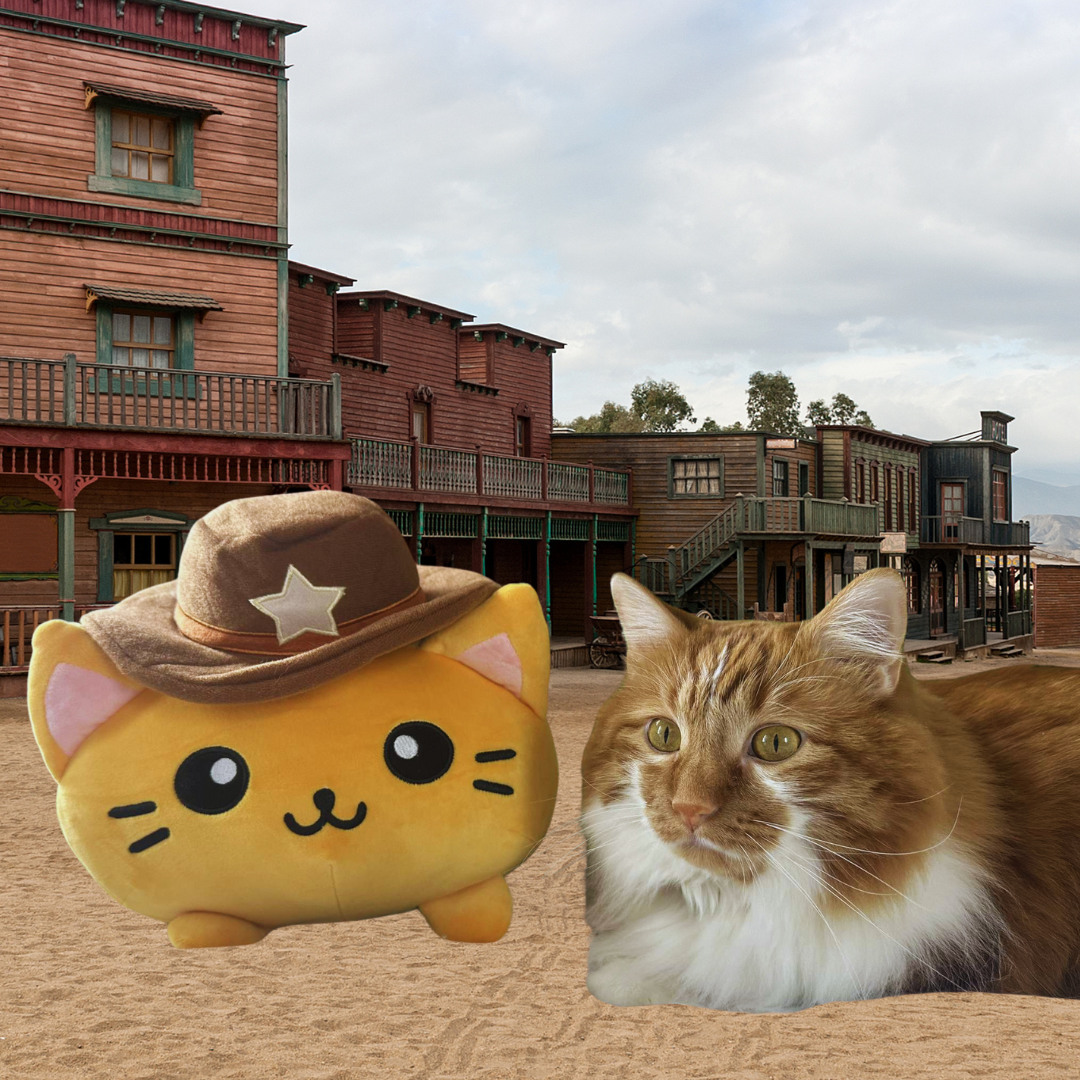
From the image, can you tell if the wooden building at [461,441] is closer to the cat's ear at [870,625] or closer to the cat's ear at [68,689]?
the cat's ear at [68,689]

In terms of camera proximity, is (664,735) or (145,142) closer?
(664,735)

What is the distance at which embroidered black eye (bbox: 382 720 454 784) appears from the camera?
3.20m

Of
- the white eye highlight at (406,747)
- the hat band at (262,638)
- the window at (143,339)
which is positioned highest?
the window at (143,339)

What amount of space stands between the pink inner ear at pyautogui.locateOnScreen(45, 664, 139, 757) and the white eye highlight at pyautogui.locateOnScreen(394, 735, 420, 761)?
805 millimetres

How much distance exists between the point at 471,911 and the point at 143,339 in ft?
54.5

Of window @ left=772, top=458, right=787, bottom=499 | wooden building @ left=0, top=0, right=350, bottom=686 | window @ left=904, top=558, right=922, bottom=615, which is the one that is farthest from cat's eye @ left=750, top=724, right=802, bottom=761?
window @ left=904, top=558, right=922, bottom=615

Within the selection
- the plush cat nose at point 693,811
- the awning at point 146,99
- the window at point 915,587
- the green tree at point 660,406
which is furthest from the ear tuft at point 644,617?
the green tree at point 660,406

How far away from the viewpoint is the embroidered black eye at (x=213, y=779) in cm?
315

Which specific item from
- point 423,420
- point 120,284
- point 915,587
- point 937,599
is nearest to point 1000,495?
point 937,599

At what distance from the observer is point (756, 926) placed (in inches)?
97.3

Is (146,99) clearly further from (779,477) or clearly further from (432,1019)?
(779,477)

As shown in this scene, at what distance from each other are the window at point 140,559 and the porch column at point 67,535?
1.68m

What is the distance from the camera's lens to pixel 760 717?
2.41 meters

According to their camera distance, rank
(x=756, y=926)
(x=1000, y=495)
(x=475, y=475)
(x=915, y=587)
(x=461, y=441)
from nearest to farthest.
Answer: (x=756, y=926) < (x=475, y=475) < (x=461, y=441) < (x=915, y=587) < (x=1000, y=495)
